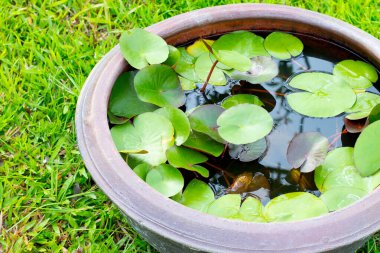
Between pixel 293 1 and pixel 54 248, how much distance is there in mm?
1178

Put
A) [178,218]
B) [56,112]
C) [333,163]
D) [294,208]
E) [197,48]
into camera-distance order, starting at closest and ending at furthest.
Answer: [178,218]
[294,208]
[333,163]
[197,48]
[56,112]

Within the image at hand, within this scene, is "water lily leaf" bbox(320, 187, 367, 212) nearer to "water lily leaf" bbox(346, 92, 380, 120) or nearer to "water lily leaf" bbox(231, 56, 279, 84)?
"water lily leaf" bbox(346, 92, 380, 120)

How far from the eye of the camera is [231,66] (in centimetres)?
133

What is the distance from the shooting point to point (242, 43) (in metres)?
1.46

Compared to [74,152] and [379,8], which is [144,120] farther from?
[379,8]

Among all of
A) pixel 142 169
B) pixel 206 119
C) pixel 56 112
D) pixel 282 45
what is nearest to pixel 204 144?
pixel 206 119

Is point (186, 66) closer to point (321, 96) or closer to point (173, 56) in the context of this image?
point (173, 56)

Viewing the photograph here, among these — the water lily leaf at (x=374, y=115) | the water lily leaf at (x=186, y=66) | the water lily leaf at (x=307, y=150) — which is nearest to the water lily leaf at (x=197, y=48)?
the water lily leaf at (x=186, y=66)

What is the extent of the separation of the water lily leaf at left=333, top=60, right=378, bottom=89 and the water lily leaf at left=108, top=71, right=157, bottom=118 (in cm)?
51

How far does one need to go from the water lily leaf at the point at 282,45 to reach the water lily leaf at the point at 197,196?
46cm

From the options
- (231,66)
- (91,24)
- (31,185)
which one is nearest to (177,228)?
(231,66)

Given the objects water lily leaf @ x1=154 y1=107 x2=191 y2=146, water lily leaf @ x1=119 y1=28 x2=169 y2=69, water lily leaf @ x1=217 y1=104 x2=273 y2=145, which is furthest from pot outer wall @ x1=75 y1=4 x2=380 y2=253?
water lily leaf @ x1=217 y1=104 x2=273 y2=145

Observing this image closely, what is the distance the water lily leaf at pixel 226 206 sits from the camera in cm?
116

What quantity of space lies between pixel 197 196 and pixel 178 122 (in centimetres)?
18
